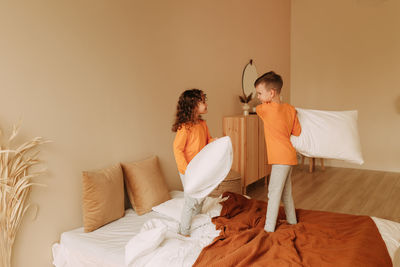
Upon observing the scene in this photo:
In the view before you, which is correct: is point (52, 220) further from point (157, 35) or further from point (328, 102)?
point (328, 102)

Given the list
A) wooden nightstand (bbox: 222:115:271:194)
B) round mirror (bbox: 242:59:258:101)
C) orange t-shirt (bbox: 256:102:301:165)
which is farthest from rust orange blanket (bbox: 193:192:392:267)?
round mirror (bbox: 242:59:258:101)

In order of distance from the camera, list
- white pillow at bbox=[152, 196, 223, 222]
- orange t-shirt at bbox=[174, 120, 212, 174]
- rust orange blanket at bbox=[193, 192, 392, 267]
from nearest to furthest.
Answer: rust orange blanket at bbox=[193, 192, 392, 267]
orange t-shirt at bbox=[174, 120, 212, 174]
white pillow at bbox=[152, 196, 223, 222]

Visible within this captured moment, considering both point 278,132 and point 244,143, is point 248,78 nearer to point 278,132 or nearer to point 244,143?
point 244,143

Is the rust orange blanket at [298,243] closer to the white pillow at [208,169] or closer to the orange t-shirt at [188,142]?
the white pillow at [208,169]

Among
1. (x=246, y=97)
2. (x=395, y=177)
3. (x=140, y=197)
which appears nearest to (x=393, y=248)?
(x=140, y=197)

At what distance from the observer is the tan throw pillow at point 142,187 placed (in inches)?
Answer: 98.2

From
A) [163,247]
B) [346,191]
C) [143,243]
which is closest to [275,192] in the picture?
[163,247]

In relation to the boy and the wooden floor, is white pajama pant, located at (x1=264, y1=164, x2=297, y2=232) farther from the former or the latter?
the wooden floor

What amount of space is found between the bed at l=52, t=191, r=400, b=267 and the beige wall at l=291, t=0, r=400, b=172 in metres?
3.74

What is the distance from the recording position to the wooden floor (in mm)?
3490

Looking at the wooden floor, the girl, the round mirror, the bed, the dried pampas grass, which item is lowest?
the wooden floor

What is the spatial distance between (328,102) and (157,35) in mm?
4154

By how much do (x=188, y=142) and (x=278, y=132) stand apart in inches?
27.3

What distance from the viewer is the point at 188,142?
7.44 ft
